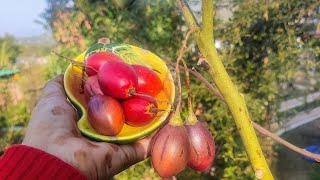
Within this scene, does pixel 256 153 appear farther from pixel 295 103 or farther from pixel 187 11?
pixel 295 103

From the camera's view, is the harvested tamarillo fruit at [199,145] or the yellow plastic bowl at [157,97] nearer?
the harvested tamarillo fruit at [199,145]

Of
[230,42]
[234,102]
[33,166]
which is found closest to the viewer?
[234,102]

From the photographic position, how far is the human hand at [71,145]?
1.06m

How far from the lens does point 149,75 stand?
1.19 m

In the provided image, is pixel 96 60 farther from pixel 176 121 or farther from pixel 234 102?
pixel 234 102

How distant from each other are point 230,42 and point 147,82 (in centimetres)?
166

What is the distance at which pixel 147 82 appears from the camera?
1.17m

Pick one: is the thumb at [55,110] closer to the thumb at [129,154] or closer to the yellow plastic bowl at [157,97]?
the yellow plastic bowl at [157,97]

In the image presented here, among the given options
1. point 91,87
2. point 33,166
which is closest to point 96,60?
point 91,87

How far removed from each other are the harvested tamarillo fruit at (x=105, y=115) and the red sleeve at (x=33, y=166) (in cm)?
13

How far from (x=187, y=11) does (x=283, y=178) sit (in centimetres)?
277

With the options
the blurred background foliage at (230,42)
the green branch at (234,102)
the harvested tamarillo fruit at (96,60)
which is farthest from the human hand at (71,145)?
the blurred background foliage at (230,42)

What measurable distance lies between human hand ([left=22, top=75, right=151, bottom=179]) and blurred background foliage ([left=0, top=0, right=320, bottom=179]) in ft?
4.63

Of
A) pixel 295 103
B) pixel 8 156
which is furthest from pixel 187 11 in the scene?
pixel 295 103
